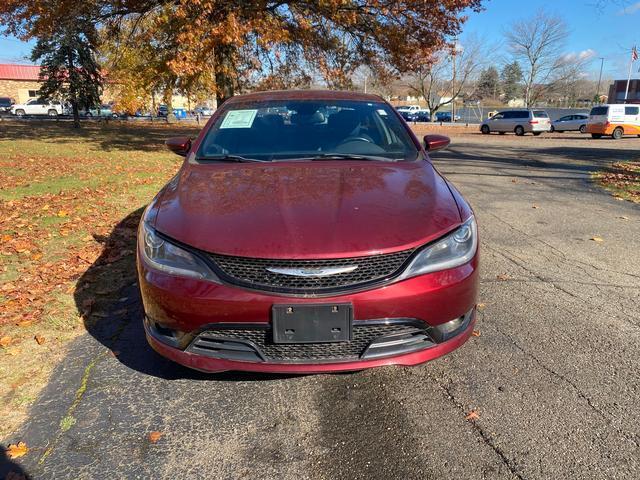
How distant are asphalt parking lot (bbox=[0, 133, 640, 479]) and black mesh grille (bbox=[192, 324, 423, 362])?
1.17 feet

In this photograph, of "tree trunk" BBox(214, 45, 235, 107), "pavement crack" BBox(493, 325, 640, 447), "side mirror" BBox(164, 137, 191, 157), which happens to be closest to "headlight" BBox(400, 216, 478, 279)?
"pavement crack" BBox(493, 325, 640, 447)

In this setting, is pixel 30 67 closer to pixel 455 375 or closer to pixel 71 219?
pixel 71 219

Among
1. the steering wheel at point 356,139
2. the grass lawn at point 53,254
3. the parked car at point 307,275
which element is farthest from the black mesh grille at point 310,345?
the steering wheel at point 356,139

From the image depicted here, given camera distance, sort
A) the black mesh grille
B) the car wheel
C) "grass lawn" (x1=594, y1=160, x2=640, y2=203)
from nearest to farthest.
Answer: the black mesh grille
"grass lawn" (x1=594, y1=160, x2=640, y2=203)
the car wheel

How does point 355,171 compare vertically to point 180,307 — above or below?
above

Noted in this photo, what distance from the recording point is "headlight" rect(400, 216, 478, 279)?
2.32 metres

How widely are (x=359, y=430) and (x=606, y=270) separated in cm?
330

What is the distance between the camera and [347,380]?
2760 mm

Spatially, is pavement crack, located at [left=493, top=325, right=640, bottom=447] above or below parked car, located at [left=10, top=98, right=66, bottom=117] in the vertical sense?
below

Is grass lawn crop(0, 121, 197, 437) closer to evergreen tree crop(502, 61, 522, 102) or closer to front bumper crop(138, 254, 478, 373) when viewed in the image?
front bumper crop(138, 254, 478, 373)

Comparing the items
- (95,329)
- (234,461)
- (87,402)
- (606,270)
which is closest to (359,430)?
(234,461)

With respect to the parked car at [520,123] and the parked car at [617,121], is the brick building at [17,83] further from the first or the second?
the parked car at [617,121]

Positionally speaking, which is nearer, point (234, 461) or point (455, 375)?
point (234, 461)

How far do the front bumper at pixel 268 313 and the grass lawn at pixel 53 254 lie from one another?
3.24ft
